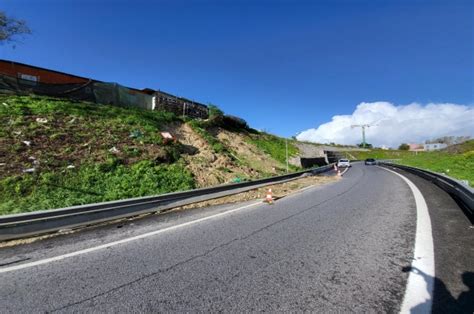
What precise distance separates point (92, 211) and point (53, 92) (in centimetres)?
1565

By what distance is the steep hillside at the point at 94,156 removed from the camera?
9.66 metres

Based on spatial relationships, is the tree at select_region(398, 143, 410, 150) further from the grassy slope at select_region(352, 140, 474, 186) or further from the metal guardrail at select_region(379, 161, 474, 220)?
the metal guardrail at select_region(379, 161, 474, 220)

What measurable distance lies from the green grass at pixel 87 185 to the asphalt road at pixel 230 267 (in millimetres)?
3835

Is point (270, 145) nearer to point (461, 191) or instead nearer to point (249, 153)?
point (249, 153)

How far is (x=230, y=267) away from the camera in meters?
3.82

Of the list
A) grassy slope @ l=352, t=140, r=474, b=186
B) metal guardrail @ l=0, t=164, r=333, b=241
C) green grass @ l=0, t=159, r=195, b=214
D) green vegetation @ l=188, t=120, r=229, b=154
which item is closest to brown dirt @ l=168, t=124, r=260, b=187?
green vegetation @ l=188, t=120, r=229, b=154

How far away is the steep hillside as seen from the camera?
9.66 m

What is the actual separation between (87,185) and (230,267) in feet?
28.3

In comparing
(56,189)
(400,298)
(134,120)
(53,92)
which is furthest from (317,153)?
(400,298)

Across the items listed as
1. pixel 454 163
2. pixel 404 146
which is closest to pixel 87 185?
pixel 454 163

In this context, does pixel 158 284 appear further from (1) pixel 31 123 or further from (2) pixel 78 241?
(1) pixel 31 123

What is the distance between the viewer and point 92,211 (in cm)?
673

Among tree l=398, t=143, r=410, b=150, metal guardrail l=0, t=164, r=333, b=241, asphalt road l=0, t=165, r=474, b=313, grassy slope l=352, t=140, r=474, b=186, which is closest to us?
asphalt road l=0, t=165, r=474, b=313

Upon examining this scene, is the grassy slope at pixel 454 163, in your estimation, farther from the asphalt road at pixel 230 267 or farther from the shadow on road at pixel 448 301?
the shadow on road at pixel 448 301
